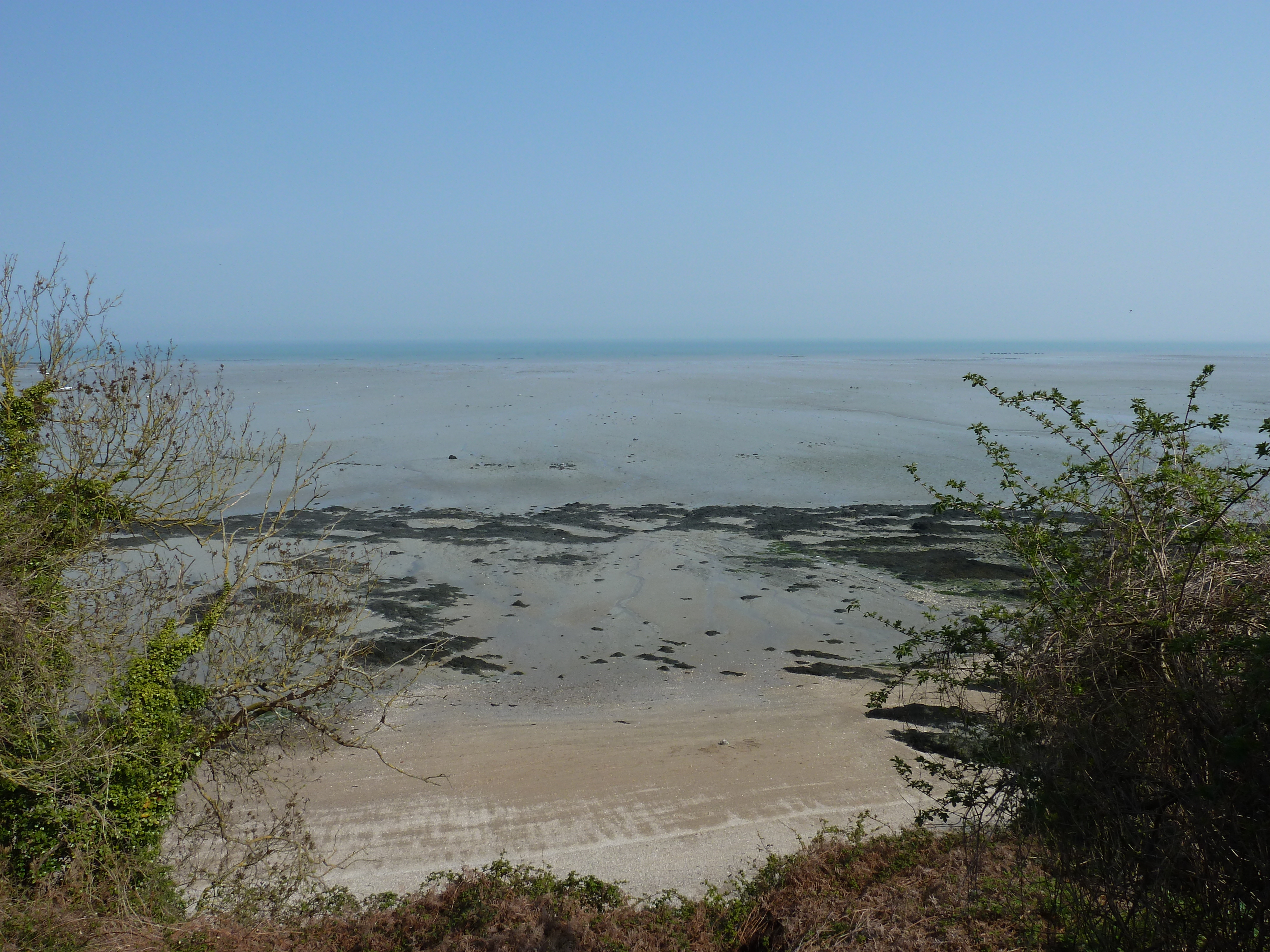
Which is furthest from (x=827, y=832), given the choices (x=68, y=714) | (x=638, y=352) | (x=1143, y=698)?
(x=638, y=352)

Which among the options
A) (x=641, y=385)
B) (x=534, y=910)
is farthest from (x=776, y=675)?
(x=641, y=385)

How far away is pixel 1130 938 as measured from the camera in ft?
15.2

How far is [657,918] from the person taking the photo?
7.80 meters

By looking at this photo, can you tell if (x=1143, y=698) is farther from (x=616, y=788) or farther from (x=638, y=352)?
(x=638, y=352)

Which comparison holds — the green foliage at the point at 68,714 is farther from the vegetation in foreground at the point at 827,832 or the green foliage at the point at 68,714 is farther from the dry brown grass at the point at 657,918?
the dry brown grass at the point at 657,918

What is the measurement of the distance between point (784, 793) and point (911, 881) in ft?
8.62

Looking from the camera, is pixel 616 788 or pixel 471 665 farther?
pixel 471 665

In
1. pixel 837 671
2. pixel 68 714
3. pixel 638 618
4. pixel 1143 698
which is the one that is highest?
pixel 1143 698

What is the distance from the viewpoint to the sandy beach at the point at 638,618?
985cm

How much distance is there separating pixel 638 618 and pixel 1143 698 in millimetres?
12664

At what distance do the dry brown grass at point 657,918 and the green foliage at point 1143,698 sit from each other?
83.1 inches

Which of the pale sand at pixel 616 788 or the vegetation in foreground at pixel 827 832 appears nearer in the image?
the vegetation in foreground at pixel 827 832

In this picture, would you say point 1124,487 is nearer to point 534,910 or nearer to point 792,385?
point 534,910

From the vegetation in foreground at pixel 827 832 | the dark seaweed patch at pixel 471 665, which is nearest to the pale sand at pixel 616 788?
the vegetation in foreground at pixel 827 832
